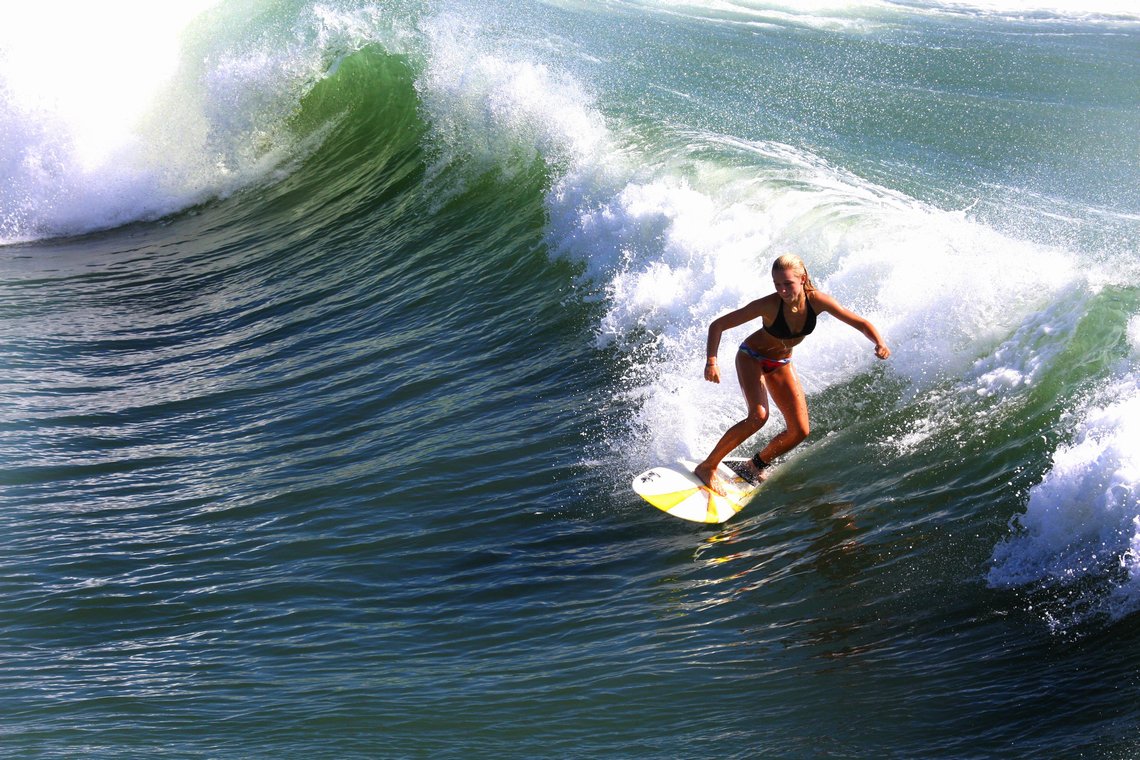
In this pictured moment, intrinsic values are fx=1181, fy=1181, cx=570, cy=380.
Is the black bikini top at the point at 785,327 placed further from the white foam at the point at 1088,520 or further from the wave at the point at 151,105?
the wave at the point at 151,105

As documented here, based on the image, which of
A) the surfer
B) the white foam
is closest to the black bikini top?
the surfer

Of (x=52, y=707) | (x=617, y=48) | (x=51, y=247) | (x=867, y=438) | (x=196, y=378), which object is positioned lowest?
(x=52, y=707)

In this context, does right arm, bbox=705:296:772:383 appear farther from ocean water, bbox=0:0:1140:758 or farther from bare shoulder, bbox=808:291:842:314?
ocean water, bbox=0:0:1140:758

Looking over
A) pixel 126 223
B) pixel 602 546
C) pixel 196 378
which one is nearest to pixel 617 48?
pixel 126 223

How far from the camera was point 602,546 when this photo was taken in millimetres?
7352

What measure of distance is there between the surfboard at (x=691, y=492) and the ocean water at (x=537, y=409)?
16 centimetres

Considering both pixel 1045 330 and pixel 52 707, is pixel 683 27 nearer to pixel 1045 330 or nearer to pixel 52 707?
pixel 1045 330

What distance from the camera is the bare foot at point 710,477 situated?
7.70 meters

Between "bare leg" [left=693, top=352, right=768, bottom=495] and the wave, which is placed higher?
the wave

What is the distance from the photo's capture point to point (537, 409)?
9508 millimetres

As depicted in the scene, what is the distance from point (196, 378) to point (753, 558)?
6193mm

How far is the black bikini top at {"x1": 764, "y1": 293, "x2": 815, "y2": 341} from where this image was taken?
7.39 meters

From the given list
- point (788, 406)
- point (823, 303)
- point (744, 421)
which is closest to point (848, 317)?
point (823, 303)

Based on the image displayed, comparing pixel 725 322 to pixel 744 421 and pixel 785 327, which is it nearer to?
pixel 785 327
